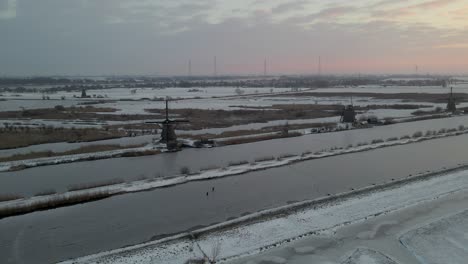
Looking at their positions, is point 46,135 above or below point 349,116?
below

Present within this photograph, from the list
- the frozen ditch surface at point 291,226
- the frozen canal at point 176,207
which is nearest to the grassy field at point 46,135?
the frozen canal at point 176,207

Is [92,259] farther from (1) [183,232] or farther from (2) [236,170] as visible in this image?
(2) [236,170]

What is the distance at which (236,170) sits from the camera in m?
15.2

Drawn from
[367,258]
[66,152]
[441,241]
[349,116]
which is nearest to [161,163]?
[66,152]

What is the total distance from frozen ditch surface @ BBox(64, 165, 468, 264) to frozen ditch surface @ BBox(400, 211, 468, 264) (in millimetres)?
113

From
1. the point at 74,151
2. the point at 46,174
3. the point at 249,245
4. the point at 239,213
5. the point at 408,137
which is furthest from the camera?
the point at 408,137

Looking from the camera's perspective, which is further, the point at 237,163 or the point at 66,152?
the point at 66,152

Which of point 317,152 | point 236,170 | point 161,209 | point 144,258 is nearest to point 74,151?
point 236,170

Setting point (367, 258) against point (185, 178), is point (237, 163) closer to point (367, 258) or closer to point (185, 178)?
point (185, 178)

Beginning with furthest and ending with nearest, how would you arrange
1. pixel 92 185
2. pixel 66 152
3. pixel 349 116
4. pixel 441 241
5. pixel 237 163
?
pixel 349 116 < pixel 66 152 < pixel 237 163 < pixel 92 185 < pixel 441 241

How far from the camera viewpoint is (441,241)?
8445mm

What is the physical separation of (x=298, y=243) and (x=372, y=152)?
38.9 ft

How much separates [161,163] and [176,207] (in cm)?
609

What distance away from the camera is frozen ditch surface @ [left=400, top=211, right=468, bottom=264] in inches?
303
